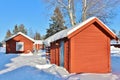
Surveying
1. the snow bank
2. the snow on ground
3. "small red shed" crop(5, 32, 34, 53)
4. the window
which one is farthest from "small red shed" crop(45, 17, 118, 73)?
the window

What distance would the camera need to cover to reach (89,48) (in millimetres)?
14891

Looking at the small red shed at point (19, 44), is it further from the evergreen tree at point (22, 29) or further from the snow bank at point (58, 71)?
the evergreen tree at point (22, 29)

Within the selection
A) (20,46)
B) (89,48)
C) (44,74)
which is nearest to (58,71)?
(44,74)

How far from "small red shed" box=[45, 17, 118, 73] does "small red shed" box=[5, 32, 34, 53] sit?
25910 mm

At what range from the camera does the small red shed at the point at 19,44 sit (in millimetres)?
40031

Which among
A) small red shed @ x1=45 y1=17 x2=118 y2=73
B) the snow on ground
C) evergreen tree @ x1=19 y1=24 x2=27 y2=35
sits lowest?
the snow on ground

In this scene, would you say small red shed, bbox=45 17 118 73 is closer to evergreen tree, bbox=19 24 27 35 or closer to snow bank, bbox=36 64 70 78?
snow bank, bbox=36 64 70 78

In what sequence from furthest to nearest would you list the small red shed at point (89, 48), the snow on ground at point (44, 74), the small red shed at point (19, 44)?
1. the small red shed at point (19, 44)
2. the small red shed at point (89, 48)
3. the snow on ground at point (44, 74)

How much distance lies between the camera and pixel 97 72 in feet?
48.4

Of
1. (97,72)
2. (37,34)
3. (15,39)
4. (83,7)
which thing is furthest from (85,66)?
(37,34)

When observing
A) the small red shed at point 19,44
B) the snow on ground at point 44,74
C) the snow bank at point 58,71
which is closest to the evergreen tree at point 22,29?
the small red shed at point 19,44

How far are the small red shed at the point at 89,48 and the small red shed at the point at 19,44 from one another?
25.9m

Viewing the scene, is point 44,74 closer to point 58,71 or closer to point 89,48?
point 58,71

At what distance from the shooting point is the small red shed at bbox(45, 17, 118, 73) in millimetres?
14539
